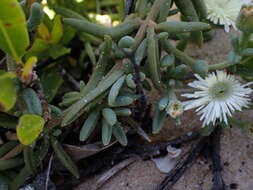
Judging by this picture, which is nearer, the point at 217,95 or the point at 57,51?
the point at 217,95

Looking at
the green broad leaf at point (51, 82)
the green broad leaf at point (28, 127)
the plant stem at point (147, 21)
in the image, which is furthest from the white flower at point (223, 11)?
the green broad leaf at point (28, 127)

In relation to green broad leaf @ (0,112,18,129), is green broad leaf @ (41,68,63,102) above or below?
below

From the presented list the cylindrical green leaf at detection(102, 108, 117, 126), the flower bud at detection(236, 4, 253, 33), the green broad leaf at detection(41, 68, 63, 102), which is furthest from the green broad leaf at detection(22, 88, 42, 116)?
the flower bud at detection(236, 4, 253, 33)

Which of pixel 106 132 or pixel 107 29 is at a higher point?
pixel 107 29

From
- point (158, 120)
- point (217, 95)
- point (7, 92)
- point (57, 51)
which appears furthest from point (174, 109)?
point (57, 51)

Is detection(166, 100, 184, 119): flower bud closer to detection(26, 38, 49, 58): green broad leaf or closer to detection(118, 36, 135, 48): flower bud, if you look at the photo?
detection(118, 36, 135, 48): flower bud

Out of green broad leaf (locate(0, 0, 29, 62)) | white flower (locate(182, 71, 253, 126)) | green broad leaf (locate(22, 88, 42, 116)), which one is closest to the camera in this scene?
green broad leaf (locate(0, 0, 29, 62))

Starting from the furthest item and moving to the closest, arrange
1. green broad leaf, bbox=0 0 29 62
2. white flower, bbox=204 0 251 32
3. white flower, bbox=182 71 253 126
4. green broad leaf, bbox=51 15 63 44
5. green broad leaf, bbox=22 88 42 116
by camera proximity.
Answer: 1. green broad leaf, bbox=51 15 63 44
2. white flower, bbox=204 0 251 32
3. white flower, bbox=182 71 253 126
4. green broad leaf, bbox=22 88 42 116
5. green broad leaf, bbox=0 0 29 62

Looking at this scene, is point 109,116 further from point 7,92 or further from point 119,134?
point 7,92
